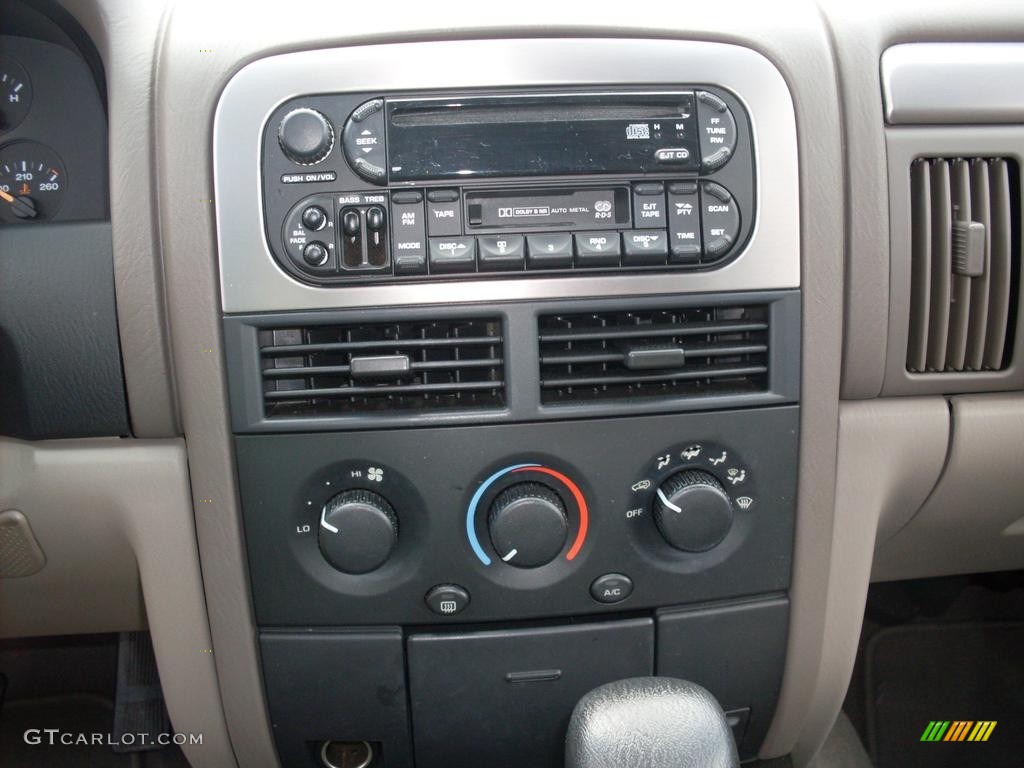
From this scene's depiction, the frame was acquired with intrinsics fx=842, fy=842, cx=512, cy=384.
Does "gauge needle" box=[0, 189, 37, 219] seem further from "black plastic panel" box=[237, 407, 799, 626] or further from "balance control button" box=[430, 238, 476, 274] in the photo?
"balance control button" box=[430, 238, 476, 274]

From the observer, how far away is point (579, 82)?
3.17 feet

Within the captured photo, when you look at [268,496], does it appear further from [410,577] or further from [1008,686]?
[1008,686]

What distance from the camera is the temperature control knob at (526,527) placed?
3.26 ft

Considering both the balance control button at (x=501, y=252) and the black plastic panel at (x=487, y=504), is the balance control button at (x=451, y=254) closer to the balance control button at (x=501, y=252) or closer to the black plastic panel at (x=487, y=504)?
the balance control button at (x=501, y=252)

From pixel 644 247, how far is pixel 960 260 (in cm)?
44

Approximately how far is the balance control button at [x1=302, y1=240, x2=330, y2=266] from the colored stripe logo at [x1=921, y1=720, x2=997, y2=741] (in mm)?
1488

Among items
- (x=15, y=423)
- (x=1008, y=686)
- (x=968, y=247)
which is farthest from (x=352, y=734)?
(x=1008, y=686)

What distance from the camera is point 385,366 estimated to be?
948 millimetres

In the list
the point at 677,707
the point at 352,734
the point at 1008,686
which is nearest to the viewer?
the point at 677,707

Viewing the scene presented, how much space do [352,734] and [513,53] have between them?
89cm

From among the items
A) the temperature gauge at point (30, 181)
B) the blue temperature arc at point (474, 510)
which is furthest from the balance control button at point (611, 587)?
the temperature gauge at point (30, 181)

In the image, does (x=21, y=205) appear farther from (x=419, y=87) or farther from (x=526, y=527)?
(x=526, y=527)

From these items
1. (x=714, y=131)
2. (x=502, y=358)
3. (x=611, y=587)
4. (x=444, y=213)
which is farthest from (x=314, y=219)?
(x=611, y=587)

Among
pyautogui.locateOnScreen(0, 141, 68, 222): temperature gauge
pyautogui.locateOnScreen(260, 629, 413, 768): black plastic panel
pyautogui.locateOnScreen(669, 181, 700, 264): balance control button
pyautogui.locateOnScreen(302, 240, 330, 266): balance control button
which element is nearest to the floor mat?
pyautogui.locateOnScreen(260, 629, 413, 768): black plastic panel
